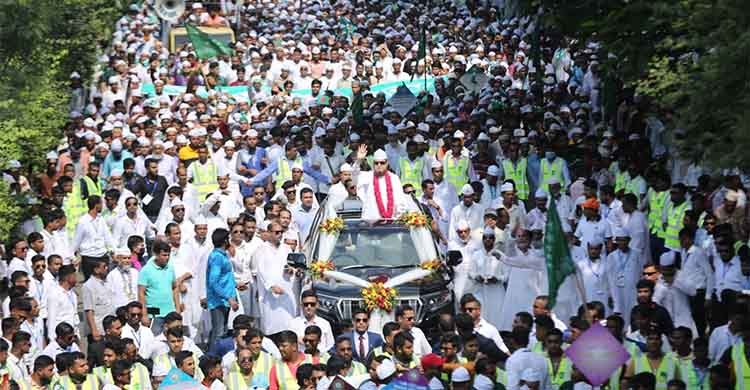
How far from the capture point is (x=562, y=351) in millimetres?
16672

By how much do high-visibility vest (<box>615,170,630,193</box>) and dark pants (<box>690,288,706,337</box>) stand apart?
4.09 metres

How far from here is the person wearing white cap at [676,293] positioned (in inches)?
750

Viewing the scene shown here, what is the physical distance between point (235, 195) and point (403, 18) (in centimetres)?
1827

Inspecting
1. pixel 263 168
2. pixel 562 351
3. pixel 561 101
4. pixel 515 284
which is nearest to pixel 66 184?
pixel 263 168

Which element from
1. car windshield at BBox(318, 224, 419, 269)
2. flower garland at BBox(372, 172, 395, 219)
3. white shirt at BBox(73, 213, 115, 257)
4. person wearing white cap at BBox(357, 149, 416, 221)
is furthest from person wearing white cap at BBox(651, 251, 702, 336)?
white shirt at BBox(73, 213, 115, 257)

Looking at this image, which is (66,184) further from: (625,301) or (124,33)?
(124,33)

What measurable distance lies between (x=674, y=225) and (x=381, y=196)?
10.9ft

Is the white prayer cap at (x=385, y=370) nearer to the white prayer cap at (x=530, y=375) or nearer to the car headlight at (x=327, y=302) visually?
the white prayer cap at (x=530, y=375)

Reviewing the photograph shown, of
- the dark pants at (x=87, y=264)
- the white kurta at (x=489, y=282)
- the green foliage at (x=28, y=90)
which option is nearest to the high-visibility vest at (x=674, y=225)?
the white kurta at (x=489, y=282)

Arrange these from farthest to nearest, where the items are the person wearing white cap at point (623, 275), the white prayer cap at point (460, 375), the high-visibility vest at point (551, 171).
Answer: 1. the high-visibility vest at point (551, 171)
2. the person wearing white cap at point (623, 275)
3. the white prayer cap at point (460, 375)

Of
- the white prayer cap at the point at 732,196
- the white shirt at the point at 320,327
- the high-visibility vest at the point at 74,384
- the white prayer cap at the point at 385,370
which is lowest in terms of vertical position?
the white shirt at the point at 320,327

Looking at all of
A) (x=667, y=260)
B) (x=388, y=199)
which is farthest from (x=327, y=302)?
(x=667, y=260)

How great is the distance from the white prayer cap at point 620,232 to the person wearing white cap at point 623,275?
0.21ft

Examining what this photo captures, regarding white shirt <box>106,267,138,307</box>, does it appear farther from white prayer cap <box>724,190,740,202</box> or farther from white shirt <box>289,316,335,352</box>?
white prayer cap <box>724,190,740,202</box>
